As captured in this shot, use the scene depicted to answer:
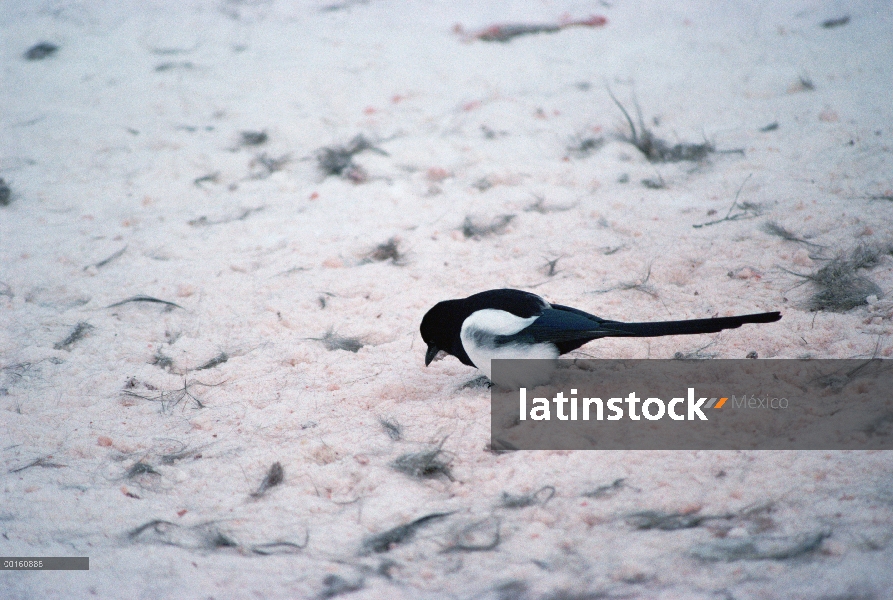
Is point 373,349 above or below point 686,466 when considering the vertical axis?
below

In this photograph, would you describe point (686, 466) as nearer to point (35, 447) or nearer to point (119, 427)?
point (119, 427)

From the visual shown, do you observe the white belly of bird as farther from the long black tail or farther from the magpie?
the long black tail

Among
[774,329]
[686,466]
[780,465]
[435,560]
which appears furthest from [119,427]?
[774,329]

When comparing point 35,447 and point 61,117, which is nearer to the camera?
point 35,447

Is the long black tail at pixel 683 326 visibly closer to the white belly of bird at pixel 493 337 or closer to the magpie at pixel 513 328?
the magpie at pixel 513 328

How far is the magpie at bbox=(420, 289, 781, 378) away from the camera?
8.96ft

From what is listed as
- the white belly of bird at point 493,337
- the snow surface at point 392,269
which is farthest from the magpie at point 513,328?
the snow surface at point 392,269

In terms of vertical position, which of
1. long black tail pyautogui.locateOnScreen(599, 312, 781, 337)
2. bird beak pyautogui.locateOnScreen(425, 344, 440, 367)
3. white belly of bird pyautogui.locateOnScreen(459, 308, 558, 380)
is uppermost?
long black tail pyautogui.locateOnScreen(599, 312, 781, 337)

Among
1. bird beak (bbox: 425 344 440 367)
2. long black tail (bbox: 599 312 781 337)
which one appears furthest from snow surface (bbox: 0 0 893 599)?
long black tail (bbox: 599 312 781 337)

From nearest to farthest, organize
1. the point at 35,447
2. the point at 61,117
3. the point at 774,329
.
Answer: the point at 35,447 → the point at 774,329 → the point at 61,117

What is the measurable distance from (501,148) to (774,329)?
2450 millimetres

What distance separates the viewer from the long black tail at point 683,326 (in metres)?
2.46

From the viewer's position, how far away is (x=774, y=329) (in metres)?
2.96

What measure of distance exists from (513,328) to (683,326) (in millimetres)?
598
